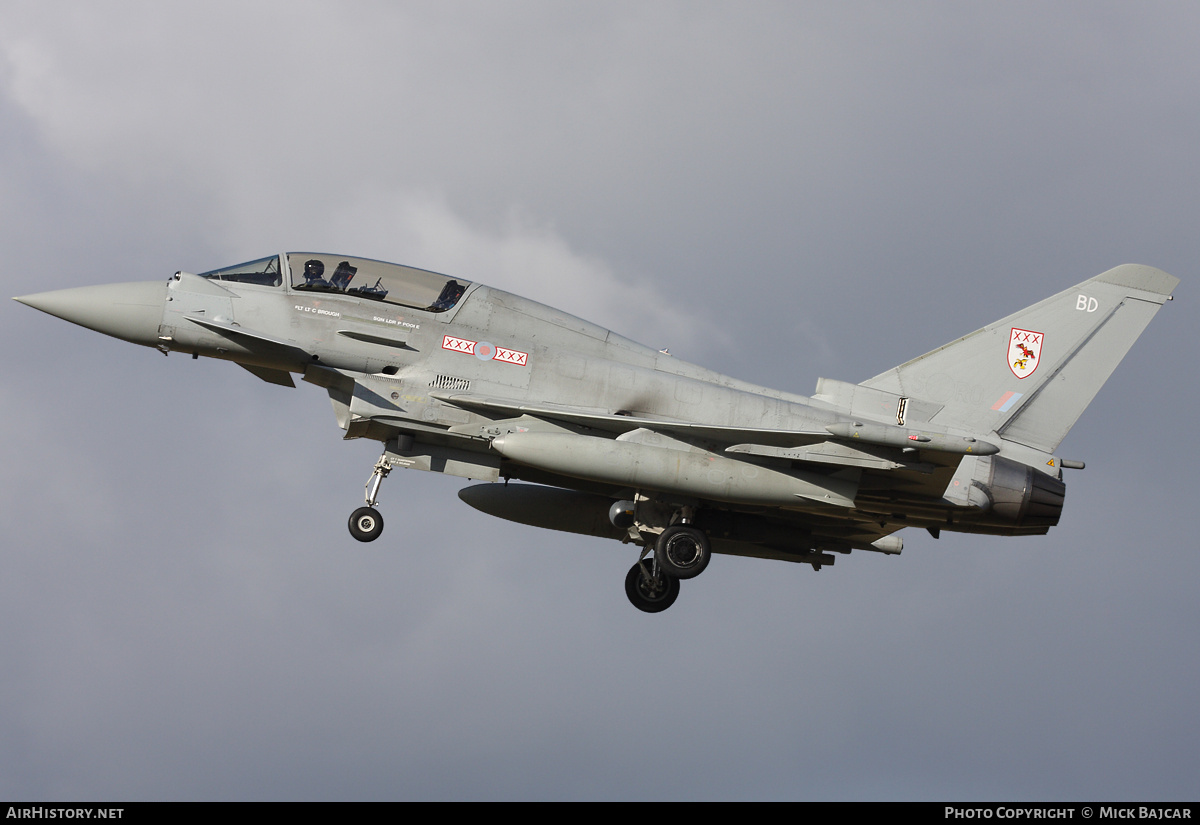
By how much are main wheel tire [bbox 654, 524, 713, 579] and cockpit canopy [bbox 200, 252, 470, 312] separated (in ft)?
14.3

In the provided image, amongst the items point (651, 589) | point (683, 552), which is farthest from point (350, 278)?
point (651, 589)

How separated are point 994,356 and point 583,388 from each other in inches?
245

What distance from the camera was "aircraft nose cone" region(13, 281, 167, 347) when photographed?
14.8 metres

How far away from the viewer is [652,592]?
18.0 meters

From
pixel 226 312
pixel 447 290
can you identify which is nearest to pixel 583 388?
pixel 447 290

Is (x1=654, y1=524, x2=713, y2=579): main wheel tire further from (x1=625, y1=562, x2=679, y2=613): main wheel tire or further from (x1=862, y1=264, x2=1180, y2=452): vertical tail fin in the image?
(x1=862, y1=264, x2=1180, y2=452): vertical tail fin

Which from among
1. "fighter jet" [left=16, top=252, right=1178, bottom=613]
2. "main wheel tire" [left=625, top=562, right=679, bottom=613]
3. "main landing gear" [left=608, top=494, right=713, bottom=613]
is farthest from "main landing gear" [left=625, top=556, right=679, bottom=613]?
"fighter jet" [left=16, top=252, right=1178, bottom=613]

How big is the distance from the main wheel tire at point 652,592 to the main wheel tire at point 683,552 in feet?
7.38

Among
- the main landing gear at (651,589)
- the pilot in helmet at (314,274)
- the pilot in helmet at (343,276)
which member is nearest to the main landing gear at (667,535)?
the main landing gear at (651,589)

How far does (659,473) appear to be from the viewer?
14.7m

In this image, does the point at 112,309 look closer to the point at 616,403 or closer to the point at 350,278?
the point at 350,278

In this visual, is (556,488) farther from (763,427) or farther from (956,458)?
(956,458)

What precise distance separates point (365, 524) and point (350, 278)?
3.33 m
